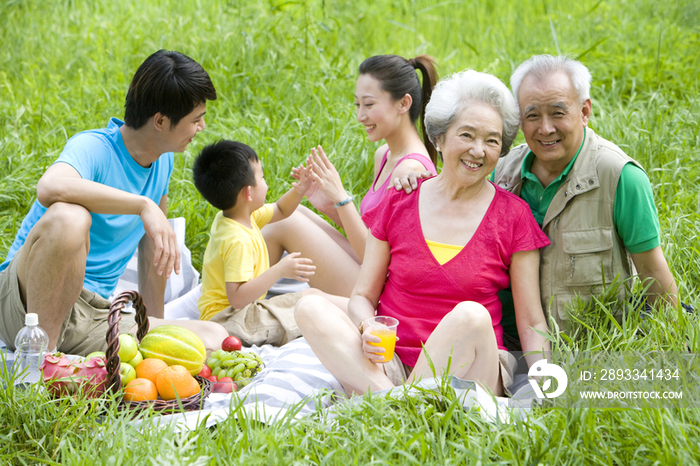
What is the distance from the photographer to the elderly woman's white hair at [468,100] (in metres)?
2.72

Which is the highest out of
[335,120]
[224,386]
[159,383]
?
[335,120]

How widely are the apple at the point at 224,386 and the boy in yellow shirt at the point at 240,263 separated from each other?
54 cm

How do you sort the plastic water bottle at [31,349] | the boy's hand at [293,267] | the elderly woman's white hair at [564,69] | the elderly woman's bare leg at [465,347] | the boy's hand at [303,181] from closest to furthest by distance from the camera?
the elderly woman's bare leg at [465,347] → the plastic water bottle at [31,349] → the elderly woman's white hair at [564,69] → the boy's hand at [293,267] → the boy's hand at [303,181]

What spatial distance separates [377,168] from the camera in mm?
4160

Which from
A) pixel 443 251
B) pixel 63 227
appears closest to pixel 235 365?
pixel 63 227

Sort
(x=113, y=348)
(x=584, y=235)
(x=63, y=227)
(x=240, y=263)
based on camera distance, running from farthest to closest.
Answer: (x=240, y=263)
(x=63, y=227)
(x=584, y=235)
(x=113, y=348)

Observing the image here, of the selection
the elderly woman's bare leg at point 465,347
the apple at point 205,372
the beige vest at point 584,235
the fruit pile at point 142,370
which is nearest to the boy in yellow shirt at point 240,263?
the apple at point 205,372

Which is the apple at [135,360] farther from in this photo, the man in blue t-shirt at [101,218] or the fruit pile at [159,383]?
the man in blue t-shirt at [101,218]

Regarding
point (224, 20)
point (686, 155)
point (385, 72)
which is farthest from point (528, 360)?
point (224, 20)

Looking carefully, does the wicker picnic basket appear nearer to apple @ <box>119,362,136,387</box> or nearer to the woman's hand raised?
apple @ <box>119,362,136,387</box>

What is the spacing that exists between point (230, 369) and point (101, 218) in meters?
1.09

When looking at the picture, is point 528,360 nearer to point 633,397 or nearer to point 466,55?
point 633,397

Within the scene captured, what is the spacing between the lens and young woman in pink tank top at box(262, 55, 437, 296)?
3.63m

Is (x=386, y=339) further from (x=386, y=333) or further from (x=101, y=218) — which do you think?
(x=101, y=218)
